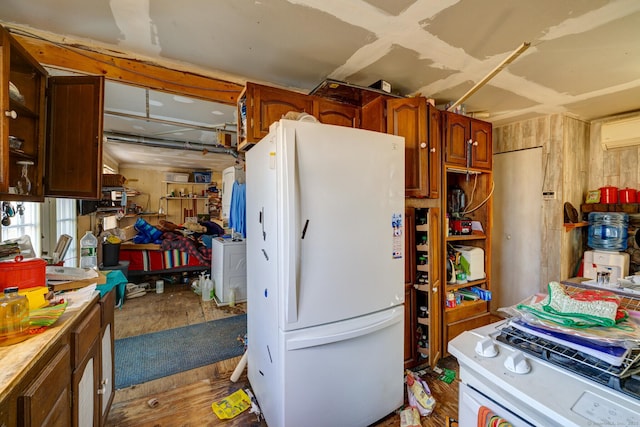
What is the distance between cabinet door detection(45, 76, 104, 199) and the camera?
1580 millimetres

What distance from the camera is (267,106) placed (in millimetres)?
1893

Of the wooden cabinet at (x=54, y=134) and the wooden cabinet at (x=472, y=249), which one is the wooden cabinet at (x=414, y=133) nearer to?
the wooden cabinet at (x=472, y=249)

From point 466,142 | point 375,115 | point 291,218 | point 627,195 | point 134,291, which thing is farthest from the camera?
point 134,291

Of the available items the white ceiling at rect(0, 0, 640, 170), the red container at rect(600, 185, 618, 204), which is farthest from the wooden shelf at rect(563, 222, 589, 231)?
the white ceiling at rect(0, 0, 640, 170)

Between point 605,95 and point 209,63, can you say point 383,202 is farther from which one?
point 605,95

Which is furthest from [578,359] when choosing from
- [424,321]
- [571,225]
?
[571,225]

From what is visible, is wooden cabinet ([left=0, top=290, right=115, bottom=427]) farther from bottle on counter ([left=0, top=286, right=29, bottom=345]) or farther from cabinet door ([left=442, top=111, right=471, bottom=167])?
cabinet door ([left=442, top=111, right=471, bottom=167])

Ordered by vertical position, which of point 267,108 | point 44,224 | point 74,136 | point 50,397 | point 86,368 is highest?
point 267,108

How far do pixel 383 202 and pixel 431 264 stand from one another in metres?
0.85

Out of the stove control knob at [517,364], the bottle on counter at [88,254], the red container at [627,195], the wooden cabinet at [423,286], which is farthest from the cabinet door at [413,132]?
the bottle on counter at [88,254]

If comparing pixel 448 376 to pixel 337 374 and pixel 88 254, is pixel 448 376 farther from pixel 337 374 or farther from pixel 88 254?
pixel 88 254

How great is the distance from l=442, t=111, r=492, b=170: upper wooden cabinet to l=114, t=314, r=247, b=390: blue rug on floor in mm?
2615

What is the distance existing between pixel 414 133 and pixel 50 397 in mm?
2301

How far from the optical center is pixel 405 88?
7.56 ft
